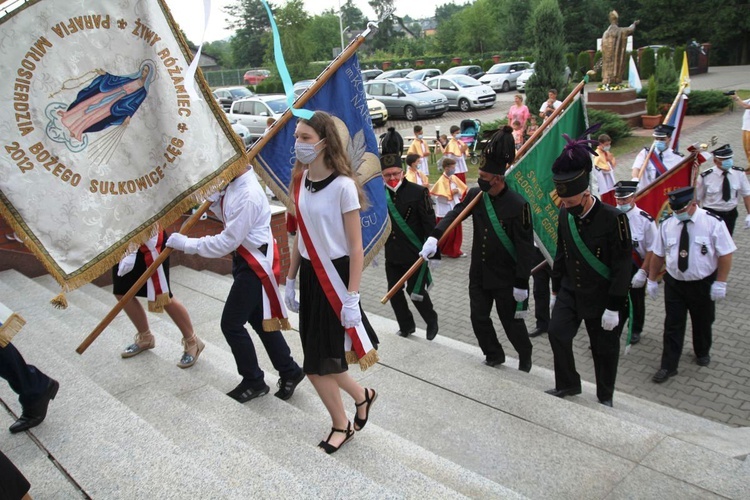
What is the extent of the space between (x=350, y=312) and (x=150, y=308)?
2.11 meters

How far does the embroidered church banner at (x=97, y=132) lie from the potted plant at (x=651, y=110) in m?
19.6

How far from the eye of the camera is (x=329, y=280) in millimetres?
3613

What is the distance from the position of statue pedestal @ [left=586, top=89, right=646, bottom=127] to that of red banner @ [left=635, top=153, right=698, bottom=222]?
14.4m

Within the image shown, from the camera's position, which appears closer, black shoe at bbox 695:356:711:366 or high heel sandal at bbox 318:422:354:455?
high heel sandal at bbox 318:422:354:455

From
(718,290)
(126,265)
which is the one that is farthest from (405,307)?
(718,290)

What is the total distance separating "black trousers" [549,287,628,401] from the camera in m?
4.98

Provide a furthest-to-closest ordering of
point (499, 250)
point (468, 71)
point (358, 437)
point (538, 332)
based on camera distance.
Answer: point (468, 71), point (538, 332), point (499, 250), point (358, 437)

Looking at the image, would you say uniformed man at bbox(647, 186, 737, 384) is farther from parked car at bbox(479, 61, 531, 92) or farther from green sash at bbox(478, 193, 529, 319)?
parked car at bbox(479, 61, 531, 92)

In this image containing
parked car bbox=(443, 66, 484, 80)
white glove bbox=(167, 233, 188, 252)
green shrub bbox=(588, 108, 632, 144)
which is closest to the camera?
white glove bbox=(167, 233, 188, 252)

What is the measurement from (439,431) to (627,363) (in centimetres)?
280

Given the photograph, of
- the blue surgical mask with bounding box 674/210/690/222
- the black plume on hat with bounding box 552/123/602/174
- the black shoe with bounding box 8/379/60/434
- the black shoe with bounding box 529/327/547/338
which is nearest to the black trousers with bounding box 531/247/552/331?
the black shoe with bounding box 529/327/547/338

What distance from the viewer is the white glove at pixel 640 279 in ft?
20.5

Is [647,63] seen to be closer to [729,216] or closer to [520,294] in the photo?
[729,216]

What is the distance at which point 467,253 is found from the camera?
405 inches
